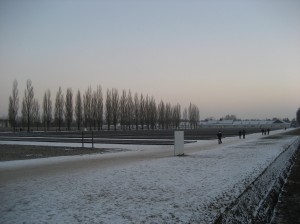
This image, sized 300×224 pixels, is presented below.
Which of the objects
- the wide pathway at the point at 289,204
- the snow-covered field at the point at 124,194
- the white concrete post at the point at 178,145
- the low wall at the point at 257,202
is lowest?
the wide pathway at the point at 289,204

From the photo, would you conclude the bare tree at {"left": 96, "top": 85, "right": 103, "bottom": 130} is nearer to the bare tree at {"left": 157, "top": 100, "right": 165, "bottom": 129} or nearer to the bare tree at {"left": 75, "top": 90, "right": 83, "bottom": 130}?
the bare tree at {"left": 75, "top": 90, "right": 83, "bottom": 130}

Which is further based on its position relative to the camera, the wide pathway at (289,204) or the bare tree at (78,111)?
the bare tree at (78,111)

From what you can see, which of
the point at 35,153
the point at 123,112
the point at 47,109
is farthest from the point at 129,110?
the point at 35,153

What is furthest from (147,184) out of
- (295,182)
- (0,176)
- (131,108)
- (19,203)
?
(131,108)

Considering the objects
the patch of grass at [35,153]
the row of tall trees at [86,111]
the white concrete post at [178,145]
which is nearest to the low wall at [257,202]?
the white concrete post at [178,145]

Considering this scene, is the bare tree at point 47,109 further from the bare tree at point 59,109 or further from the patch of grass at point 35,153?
the patch of grass at point 35,153

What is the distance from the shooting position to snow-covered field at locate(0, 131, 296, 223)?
301 inches

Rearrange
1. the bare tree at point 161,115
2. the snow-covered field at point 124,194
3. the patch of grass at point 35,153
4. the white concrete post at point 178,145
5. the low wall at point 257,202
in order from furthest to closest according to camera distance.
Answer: the bare tree at point 161,115 → the white concrete post at point 178,145 → the patch of grass at point 35,153 → the low wall at point 257,202 → the snow-covered field at point 124,194

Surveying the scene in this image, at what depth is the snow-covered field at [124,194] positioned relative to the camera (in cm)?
764

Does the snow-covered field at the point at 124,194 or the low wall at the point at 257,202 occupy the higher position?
the snow-covered field at the point at 124,194

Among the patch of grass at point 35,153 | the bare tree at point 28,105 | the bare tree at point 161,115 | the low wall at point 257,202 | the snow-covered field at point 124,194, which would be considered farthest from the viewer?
the bare tree at point 161,115

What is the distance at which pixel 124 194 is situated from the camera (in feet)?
31.8

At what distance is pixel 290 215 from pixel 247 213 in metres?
1.32

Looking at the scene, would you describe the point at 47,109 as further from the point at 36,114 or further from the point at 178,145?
the point at 178,145
